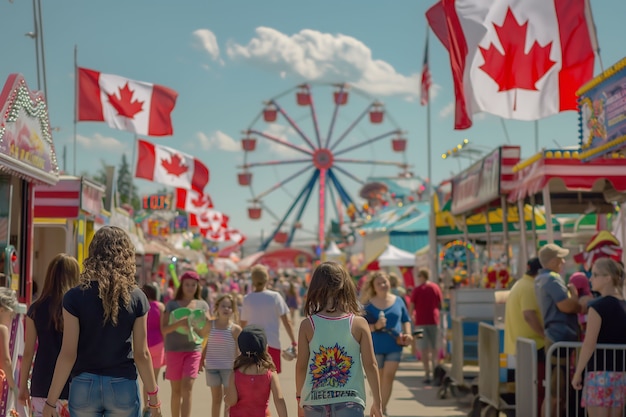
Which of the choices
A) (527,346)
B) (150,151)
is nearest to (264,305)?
(527,346)

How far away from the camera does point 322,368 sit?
5203 millimetres

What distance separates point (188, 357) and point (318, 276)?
4.03m

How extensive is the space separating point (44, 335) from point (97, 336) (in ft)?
3.98

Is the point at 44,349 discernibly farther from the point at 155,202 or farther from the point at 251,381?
the point at 155,202

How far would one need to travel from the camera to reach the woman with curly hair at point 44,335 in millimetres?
5832

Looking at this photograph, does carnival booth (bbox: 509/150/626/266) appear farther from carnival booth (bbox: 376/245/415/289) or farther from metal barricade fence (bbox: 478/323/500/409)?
carnival booth (bbox: 376/245/415/289)

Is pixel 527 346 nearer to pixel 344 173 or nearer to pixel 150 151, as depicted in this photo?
pixel 150 151

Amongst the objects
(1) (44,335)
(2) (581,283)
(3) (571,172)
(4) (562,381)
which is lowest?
(4) (562,381)

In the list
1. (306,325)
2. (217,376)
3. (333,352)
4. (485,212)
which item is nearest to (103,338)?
(306,325)

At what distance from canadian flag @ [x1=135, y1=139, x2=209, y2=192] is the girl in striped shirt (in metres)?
12.2

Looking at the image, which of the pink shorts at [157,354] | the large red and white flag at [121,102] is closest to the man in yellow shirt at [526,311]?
the pink shorts at [157,354]

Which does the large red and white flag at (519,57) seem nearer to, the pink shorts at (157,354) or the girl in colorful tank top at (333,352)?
the pink shorts at (157,354)

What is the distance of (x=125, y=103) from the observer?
18.0 m

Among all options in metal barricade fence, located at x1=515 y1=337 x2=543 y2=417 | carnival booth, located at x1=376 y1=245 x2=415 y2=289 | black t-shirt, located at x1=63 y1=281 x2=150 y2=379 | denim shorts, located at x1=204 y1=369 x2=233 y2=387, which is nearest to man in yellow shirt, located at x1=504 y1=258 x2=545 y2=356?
metal barricade fence, located at x1=515 y1=337 x2=543 y2=417
